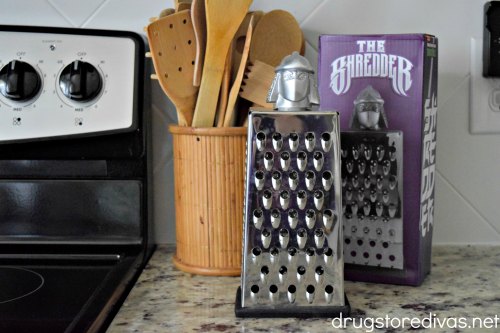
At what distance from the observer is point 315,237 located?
63cm

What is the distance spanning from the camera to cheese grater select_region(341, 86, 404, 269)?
71 cm

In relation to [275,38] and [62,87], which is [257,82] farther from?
[62,87]

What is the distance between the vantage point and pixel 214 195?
77 centimetres

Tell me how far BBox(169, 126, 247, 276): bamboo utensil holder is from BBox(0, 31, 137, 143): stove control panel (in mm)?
116

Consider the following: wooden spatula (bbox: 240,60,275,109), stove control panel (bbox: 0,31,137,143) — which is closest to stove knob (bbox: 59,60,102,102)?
stove control panel (bbox: 0,31,137,143)

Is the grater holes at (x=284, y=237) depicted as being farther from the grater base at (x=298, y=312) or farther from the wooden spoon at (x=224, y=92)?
the wooden spoon at (x=224, y=92)

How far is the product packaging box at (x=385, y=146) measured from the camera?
708mm

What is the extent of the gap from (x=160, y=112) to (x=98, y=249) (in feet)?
0.76

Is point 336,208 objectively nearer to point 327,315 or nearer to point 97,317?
point 327,315

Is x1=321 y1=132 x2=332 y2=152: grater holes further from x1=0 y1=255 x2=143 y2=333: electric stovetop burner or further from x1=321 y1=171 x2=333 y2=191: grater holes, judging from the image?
x1=0 y1=255 x2=143 y2=333: electric stovetop burner

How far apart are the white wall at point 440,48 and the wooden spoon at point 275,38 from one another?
2.3 inches

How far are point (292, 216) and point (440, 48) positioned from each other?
1.44ft

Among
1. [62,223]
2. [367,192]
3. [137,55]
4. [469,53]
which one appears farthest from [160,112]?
[469,53]

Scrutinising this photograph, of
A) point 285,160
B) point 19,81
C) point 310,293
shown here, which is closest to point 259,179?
point 285,160
